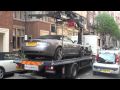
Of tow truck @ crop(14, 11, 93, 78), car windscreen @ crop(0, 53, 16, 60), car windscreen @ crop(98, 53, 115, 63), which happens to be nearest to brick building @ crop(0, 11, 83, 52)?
car windscreen @ crop(98, 53, 115, 63)

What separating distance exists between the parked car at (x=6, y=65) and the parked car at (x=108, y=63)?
166 inches

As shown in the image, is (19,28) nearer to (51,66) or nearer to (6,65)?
(6,65)

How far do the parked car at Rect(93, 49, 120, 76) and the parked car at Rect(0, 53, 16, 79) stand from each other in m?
4.22

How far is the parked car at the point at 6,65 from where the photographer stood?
383 inches

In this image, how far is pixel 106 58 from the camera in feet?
36.9

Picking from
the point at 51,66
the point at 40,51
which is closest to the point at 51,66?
the point at 51,66

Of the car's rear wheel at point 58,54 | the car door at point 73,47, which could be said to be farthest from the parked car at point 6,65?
the car door at point 73,47

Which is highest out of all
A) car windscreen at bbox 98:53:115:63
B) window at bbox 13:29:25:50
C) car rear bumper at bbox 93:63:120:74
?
window at bbox 13:29:25:50

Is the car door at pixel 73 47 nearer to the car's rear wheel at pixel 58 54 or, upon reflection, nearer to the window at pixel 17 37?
the car's rear wheel at pixel 58 54

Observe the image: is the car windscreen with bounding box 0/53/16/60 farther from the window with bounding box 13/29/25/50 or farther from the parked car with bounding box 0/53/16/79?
the window with bounding box 13/29/25/50

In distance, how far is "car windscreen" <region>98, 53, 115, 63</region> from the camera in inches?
436
